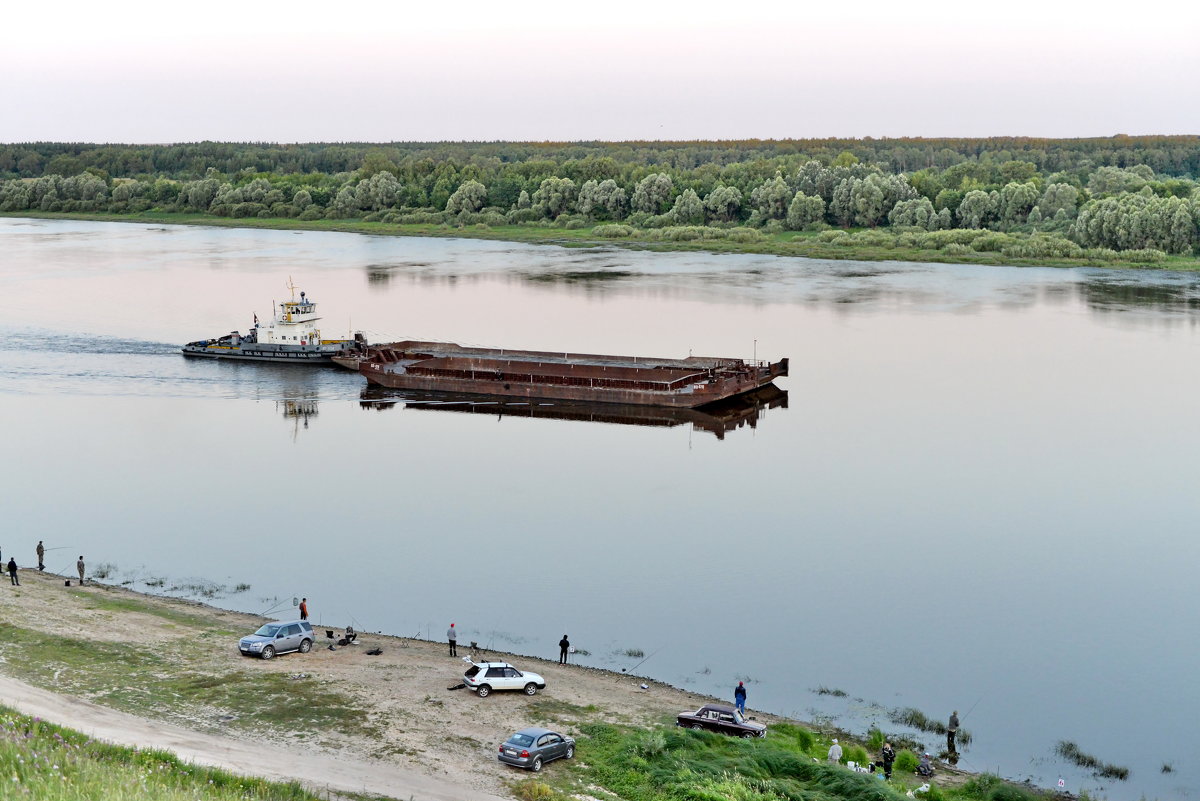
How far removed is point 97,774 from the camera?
18.4 m

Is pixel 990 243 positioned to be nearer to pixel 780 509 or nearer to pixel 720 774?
pixel 780 509

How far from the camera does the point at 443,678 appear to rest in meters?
27.1

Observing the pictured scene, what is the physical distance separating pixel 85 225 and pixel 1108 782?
175959 mm

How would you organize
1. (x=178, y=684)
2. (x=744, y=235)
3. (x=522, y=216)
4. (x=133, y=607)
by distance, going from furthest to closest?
(x=522, y=216) → (x=744, y=235) → (x=133, y=607) → (x=178, y=684)

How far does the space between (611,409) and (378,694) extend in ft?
113

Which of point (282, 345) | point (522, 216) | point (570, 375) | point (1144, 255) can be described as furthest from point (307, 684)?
point (522, 216)

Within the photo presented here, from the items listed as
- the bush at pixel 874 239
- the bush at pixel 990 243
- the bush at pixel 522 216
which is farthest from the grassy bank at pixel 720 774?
the bush at pixel 522 216

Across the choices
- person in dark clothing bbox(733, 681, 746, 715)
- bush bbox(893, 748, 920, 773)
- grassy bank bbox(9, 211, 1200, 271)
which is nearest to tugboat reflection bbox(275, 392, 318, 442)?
person in dark clothing bbox(733, 681, 746, 715)

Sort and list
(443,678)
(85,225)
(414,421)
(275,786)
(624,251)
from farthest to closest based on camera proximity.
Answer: (85,225) → (624,251) → (414,421) → (443,678) → (275,786)

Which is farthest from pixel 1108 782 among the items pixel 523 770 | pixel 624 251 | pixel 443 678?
pixel 624 251

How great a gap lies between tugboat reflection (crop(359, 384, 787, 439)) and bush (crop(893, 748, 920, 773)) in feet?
101

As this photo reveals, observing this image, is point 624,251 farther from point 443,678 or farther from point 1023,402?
point 443,678

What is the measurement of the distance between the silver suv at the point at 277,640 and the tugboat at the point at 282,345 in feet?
142

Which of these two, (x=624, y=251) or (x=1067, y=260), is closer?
(x=1067, y=260)
